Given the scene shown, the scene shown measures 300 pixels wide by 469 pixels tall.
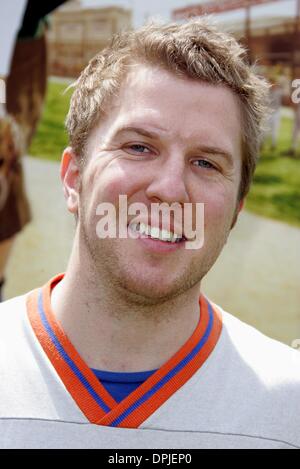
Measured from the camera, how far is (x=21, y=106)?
3.42 metres

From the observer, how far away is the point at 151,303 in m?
1.31

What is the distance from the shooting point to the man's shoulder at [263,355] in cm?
Answer: 136

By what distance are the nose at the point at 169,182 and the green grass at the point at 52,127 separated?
7.40ft

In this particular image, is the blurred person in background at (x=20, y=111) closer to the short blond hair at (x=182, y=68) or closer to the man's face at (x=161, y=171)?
the short blond hair at (x=182, y=68)

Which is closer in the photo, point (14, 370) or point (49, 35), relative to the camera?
point (14, 370)

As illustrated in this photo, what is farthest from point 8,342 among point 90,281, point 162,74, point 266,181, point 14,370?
point 266,181

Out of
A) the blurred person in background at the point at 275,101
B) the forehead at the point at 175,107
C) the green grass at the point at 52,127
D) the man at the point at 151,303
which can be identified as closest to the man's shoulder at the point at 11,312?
the man at the point at 151,303

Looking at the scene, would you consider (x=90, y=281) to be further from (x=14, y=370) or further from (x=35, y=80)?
(x=35, y=80)

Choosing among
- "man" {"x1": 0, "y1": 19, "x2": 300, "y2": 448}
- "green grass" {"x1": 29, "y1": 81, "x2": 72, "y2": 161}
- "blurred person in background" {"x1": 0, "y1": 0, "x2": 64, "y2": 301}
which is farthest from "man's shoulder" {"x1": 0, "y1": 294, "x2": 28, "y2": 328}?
"green grass" {"x1": 29, "y1": 81, "x2": 72, "y2": 161}

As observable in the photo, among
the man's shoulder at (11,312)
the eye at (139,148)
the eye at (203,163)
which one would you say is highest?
the eye at (139,148)
